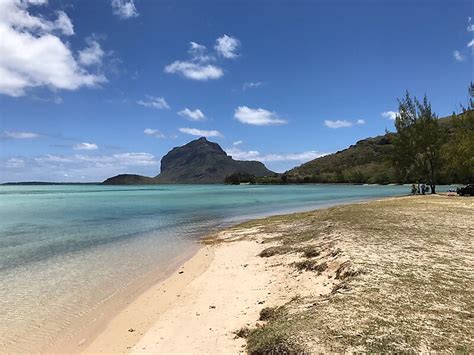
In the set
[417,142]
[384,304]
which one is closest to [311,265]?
[384,304]

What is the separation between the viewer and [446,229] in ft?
60.2

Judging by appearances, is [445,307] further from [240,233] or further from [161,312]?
[240,233]

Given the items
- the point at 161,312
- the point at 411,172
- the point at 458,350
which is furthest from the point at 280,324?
the point at 411,172

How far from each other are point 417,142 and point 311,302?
63.0m

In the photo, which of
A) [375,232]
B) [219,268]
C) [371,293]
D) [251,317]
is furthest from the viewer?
[375,232]

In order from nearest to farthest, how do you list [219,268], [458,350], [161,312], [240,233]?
1. [458,350]
2. [161,312]
3. [219,268]
4. [240,233]

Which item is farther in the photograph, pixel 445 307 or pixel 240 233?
pixel 240 233

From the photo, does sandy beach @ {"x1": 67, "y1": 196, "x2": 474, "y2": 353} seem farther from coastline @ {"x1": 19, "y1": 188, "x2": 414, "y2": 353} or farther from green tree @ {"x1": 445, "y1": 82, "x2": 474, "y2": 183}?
green tree @ {"x1": 445, "y1": 82, "x2": 474, "y2": 183}

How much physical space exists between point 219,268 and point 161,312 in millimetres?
5542

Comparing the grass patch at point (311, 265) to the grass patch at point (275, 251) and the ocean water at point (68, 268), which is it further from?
the ocean water at point (68, 268)

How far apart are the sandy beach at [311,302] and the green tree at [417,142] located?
51293mm

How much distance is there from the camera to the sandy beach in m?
7.11

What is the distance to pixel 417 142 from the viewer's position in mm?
→ 64688

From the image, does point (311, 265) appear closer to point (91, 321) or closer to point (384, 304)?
point (384, 304)
